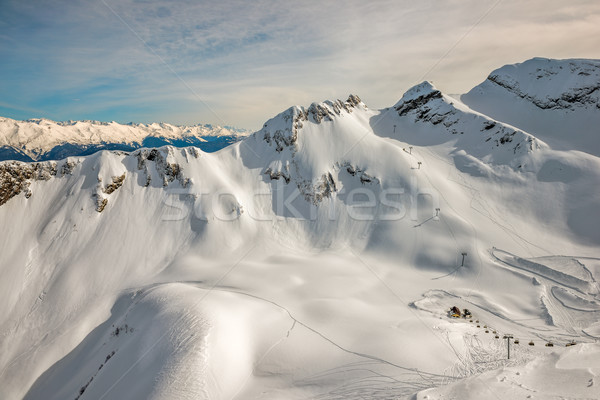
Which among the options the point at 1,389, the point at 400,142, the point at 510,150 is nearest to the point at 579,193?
the point at 510,150

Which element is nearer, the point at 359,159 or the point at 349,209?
the point at 349,209

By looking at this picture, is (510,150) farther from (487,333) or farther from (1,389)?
(1,389)

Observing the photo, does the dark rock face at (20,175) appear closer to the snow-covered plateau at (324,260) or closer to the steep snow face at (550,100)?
the snow-covered plateau at (324,260)

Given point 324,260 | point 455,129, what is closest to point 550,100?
point 455,129

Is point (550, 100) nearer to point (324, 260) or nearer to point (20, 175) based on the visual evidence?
point (324, 260)

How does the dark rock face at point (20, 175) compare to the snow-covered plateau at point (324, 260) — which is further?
the dark rock face at point (20, 175)

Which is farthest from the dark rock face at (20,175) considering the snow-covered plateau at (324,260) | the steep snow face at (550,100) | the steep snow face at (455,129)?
the steep snow face at (550,100)

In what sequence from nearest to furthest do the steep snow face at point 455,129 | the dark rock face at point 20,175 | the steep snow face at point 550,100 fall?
1. the dark rock face at point 20,175
2. the steep snow face at point 455,129
3. the steep snow face at point 550,100
